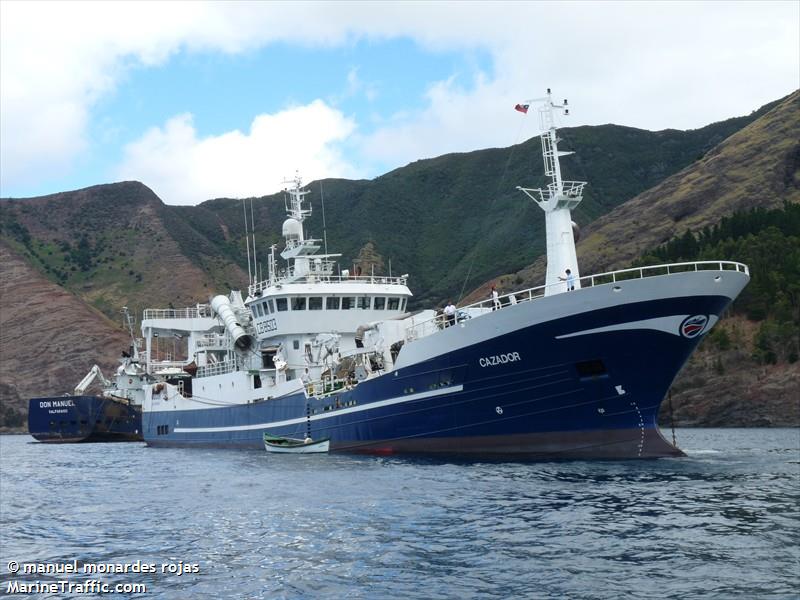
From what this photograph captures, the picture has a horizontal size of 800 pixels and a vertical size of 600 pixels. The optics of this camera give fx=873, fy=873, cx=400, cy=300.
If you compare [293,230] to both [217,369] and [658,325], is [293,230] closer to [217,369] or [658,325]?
[217,369]

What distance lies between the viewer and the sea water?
1375 centimetres

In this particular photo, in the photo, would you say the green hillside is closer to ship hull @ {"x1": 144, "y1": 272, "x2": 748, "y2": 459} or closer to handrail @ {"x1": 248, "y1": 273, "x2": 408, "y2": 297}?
handrail @ {"x1": 248, "y1": 273, "x2": 408, "y2": 297}

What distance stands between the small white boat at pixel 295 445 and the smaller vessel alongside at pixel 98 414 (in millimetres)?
32067

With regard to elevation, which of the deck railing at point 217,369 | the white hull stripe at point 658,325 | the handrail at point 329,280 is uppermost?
the handrail at point 329,280

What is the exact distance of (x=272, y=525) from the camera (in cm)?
1930

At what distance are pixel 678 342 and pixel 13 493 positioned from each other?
865 inches

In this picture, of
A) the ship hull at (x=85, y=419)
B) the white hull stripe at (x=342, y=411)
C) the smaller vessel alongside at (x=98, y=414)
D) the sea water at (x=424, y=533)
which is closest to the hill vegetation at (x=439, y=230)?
the smaller vessel alongside at (x=98, y=414)

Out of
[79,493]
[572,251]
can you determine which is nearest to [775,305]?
[572,251]

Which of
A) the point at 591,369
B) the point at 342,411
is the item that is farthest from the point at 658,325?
the point at 342,411

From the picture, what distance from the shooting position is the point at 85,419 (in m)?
70.2

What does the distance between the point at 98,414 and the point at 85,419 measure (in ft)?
4.06

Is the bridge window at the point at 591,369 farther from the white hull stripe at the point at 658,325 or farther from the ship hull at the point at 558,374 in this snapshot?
the white hull stripe at the point at 658,325

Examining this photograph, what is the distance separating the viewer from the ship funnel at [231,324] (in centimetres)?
4503

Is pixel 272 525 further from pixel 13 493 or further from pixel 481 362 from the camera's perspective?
pixel 13 493
